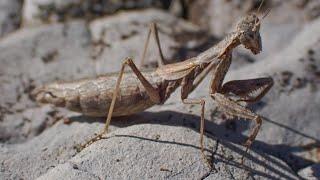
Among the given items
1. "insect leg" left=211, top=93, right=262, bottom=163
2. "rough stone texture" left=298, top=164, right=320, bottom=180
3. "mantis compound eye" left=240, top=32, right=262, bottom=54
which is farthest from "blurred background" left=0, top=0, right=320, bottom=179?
"mantis compound eye" left=240, top=32, right=262, bottom=54

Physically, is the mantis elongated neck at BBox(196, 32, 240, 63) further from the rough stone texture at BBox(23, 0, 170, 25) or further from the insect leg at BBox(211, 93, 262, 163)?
the rough stone texture at BBox(23, 0, 170, 25)

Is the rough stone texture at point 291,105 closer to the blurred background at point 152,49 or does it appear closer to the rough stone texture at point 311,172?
the blurred background at point 152,49

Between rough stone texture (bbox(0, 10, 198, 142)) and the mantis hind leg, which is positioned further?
rough stone texture (bbox(0, 10, 198, 142))

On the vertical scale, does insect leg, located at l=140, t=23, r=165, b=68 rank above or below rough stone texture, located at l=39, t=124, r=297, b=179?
above

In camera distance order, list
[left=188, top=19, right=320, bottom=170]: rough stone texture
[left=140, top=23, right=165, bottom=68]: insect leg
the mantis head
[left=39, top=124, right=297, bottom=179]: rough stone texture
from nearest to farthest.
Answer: [left=39, top=124, right=297, bottom=179]: rough stone texture
the mantis head
[left=188, top=19, right=320, bottom=170]: rough stone texture
[left=140, top=23, right=165, bottom=68]: insect leg

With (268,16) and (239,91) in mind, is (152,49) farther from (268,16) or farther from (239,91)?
(268,16)

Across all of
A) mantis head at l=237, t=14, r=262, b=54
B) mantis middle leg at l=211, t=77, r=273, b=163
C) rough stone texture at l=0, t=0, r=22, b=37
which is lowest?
mantis middle leg at l=211, t=77, r=273, b=163

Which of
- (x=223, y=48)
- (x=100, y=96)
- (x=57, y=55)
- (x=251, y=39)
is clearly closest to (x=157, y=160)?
(x=100, y=96)

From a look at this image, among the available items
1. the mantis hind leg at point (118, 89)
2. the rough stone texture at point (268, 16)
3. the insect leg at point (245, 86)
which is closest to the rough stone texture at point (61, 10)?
the rough stone texture at point (268, 16)
